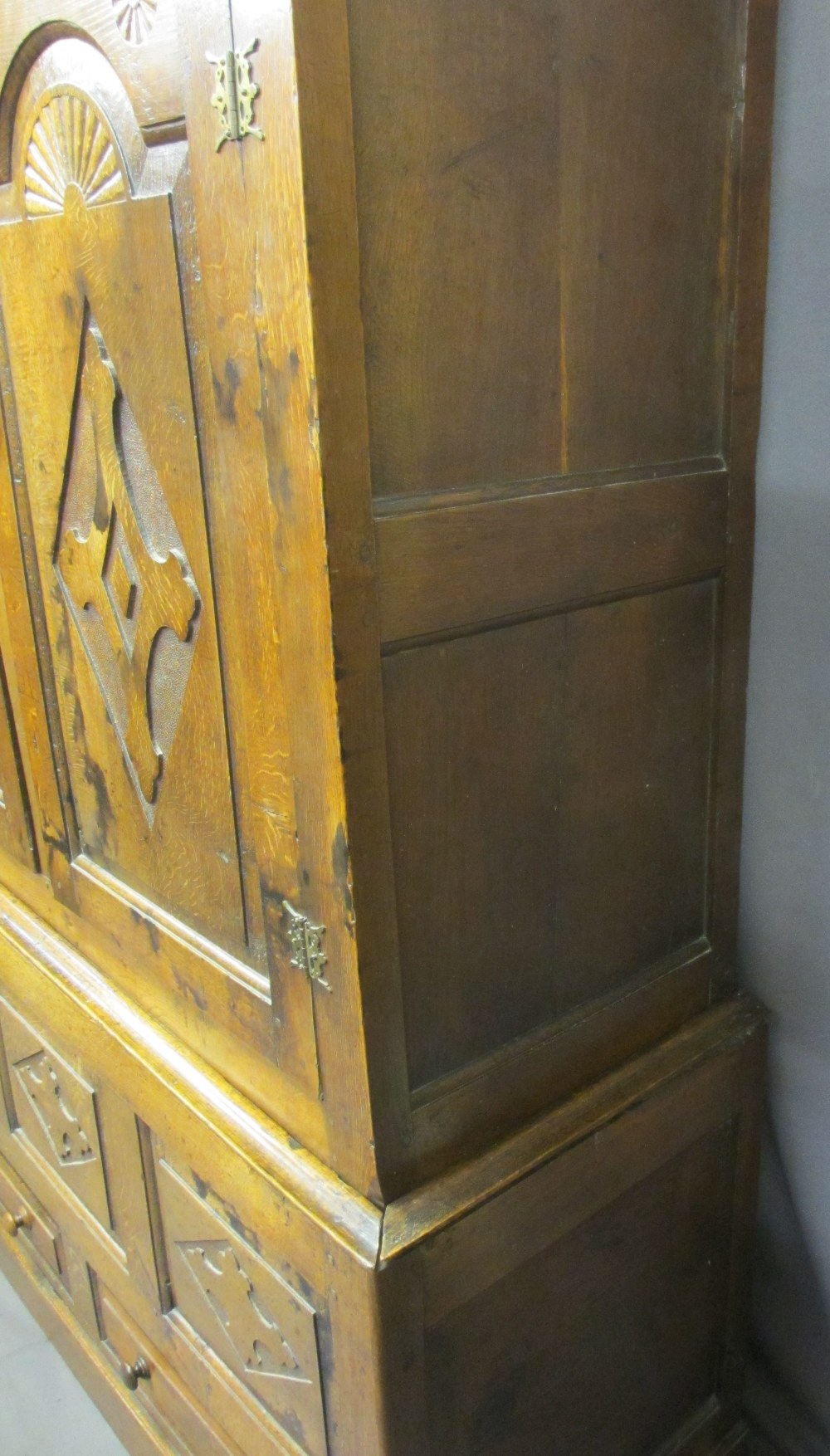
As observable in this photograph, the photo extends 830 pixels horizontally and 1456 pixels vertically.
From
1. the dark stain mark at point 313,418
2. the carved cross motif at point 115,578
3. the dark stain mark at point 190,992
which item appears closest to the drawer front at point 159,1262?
the dark stain mark at point 190,992

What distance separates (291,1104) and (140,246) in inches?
28.3

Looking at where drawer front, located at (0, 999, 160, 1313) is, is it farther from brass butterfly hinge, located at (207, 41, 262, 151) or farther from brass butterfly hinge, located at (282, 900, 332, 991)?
brass butterfly hinge, located at (207, 41, 262, 151)

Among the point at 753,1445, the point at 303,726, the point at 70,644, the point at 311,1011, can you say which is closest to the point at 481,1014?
the point at 311,1011

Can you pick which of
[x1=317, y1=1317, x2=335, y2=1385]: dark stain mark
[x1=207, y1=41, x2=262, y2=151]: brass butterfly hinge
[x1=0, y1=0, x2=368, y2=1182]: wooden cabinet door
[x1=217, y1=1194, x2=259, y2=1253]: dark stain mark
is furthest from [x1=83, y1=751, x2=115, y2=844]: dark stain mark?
[x1=207, y1=41, x2=262, y2=151]: brass butterfly hinge

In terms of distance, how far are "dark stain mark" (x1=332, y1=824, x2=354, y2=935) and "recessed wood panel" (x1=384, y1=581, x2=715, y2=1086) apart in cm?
5

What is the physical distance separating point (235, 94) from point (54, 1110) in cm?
123

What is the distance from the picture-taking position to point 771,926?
1134 millimetres

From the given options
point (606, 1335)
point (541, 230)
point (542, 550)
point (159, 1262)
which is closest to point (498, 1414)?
point (606, 1335)

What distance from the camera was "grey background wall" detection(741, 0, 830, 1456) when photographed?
36.7 inches

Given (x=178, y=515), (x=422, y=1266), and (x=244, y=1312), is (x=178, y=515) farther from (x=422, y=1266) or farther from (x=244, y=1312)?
(x=244, y=1312)

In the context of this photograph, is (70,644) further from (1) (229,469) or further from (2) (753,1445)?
(2) (753,1445)

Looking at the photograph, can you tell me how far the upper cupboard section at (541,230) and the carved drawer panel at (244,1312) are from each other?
29.0 inches

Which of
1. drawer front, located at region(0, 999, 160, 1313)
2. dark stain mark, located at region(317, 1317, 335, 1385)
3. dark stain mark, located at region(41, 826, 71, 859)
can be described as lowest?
drawer front, located at region(0, 999, 160, 1313)

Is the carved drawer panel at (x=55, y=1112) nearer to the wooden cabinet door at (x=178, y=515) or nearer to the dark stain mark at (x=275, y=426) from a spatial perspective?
the wooden cabinet door at (x=178, y=515)
